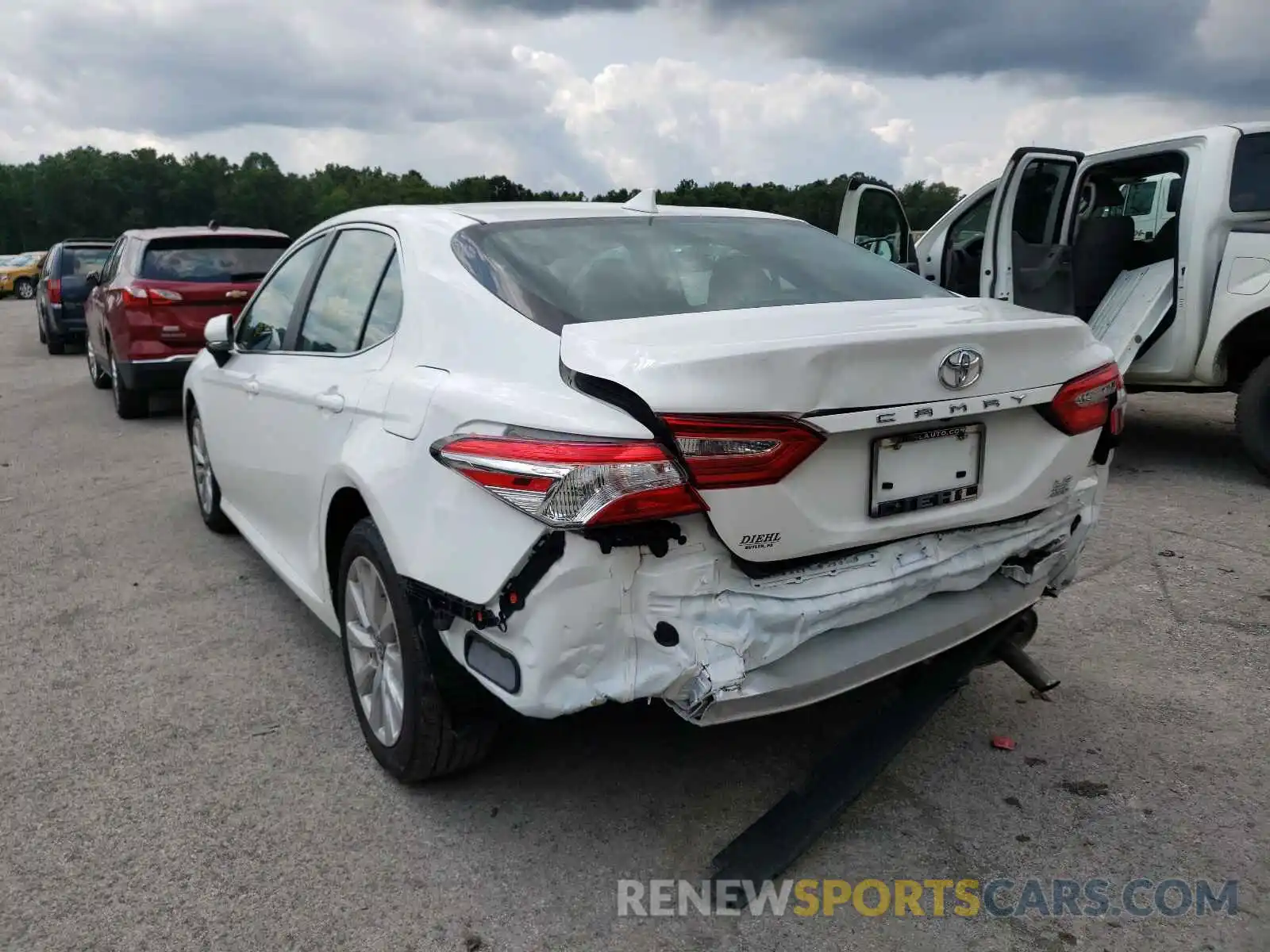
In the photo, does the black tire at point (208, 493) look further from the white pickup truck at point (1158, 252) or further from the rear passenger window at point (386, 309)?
the white pickup truck at point (1158, 252)

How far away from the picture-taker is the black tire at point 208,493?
5509 millimetres

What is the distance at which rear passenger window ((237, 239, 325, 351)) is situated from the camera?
4094 millimetres

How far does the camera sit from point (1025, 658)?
3289 millimetres

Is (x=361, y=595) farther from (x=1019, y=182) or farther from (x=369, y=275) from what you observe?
(x=1019, y=182)

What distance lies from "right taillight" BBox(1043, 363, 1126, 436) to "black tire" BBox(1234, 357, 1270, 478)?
393 cm

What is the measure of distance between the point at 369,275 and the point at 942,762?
7.76ft

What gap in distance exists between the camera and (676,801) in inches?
116

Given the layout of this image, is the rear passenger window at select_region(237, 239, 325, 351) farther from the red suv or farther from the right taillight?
the red suv

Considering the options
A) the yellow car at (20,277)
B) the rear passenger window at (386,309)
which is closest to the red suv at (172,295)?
the rear passenger window at (386,309)

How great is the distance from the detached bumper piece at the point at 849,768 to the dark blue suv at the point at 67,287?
51.1ft

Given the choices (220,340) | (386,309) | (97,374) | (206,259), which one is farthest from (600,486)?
(97,374)

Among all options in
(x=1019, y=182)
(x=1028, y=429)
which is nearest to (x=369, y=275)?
(x=1028, y=429)

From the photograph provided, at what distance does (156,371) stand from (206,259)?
1.13m

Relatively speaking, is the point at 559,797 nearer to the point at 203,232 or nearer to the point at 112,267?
the point at 203,232
